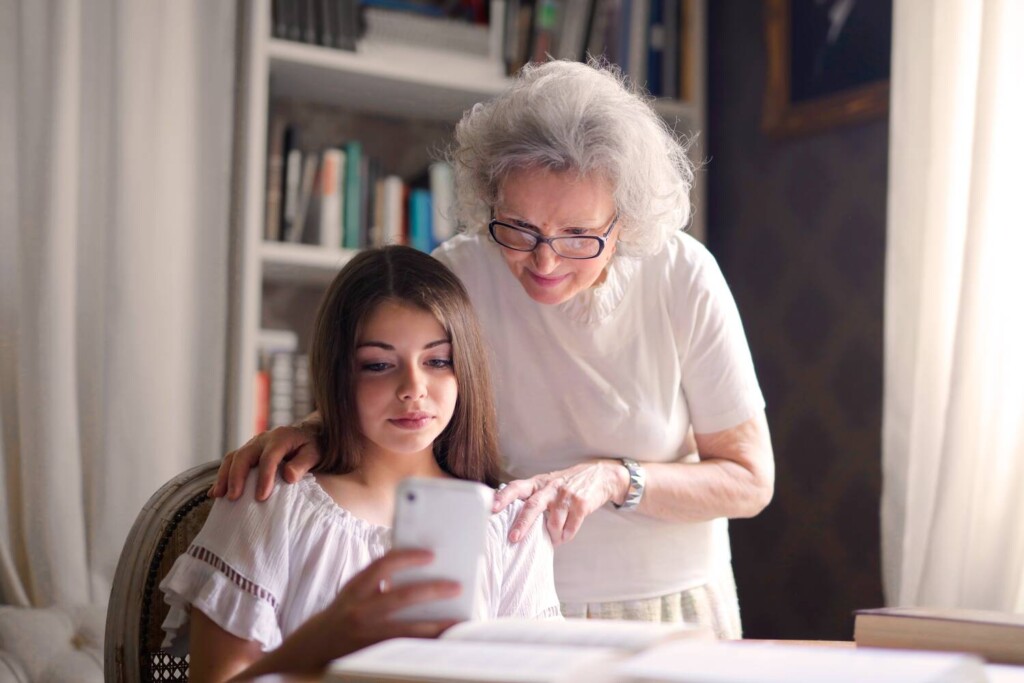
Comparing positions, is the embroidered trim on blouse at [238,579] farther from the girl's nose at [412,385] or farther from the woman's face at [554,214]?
the woman's face at [554,214]

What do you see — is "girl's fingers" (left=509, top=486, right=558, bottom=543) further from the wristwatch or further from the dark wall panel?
the dark wall panel

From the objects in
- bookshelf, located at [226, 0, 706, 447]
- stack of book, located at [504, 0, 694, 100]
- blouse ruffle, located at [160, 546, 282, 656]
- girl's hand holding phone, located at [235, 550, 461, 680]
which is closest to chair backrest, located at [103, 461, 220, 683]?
blouse ruffle, located at [160, 546, 282, 656]

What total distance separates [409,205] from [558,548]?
4.60 feet

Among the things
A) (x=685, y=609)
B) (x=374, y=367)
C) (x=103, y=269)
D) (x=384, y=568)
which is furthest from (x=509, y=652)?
(x=103, y=269)

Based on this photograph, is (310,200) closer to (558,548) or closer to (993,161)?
(558,548)

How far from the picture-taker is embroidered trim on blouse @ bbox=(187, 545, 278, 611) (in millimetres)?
1220

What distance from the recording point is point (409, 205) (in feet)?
9.59

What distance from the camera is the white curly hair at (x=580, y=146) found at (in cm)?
147

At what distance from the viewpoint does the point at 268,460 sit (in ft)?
4.36

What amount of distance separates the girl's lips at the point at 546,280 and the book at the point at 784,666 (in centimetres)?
72

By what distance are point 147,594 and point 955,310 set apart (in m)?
1.59

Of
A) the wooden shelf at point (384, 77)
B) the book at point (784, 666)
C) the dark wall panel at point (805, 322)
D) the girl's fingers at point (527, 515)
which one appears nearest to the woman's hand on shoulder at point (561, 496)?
the girl's fingers at point (527, 515)

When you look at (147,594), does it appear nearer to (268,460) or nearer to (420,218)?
(268,460)

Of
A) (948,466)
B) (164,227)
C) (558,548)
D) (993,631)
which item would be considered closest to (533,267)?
(558,548)
